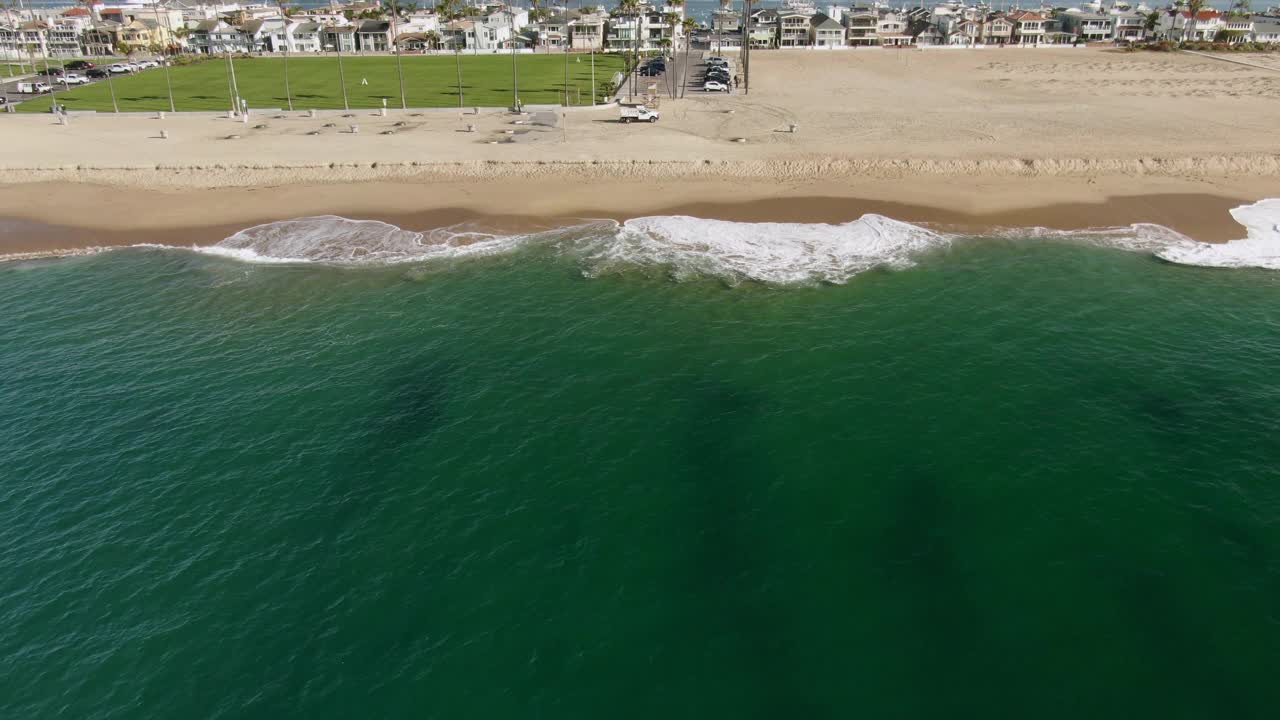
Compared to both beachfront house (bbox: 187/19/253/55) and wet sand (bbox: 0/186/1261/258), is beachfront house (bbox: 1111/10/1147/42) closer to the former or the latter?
wet sand (bbox: 0/186/1261/258)

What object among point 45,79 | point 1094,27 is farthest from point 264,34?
point 1094,27

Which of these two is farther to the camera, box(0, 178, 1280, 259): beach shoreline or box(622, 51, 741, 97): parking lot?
box(622, 51, 741, 97): parking lot

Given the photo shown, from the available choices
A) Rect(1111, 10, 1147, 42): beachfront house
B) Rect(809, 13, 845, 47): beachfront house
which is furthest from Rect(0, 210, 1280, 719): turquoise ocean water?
Rect(1111, 10, 1147, 42): beachfront house

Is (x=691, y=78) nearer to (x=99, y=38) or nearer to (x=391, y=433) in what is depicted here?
(x=391, y=433)

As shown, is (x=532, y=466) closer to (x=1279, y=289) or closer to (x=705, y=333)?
(x=705, y=333)

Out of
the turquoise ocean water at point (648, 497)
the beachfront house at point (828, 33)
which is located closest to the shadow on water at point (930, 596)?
the turquoise ocean water at point (648, 497)

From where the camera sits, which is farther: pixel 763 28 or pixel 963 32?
pixel 763 28

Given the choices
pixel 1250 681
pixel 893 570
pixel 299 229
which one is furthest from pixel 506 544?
pixel 299 229
